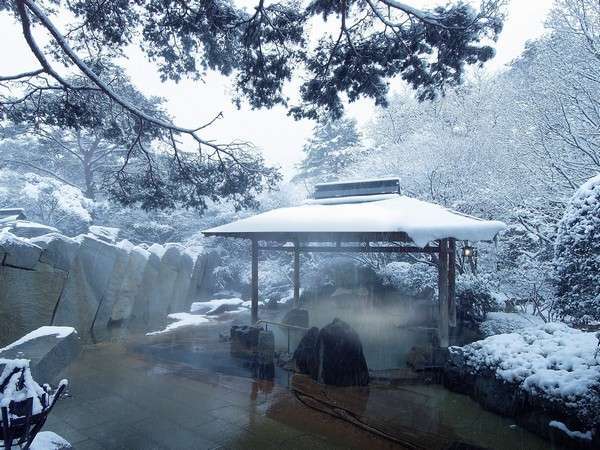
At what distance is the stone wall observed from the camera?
Answer: 670 cm

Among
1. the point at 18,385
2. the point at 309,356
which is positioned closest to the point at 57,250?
the point at 309,356

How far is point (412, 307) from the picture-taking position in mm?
13406

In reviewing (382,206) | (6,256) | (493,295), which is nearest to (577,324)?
(493,295)

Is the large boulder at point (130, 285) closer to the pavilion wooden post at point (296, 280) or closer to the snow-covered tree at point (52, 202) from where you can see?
the pavilion wooden post at point (296, 280)

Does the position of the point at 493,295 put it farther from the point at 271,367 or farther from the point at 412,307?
the point at 271,367

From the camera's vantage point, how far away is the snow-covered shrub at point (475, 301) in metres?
11.2

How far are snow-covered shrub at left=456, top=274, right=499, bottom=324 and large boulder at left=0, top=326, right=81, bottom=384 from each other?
10.1m

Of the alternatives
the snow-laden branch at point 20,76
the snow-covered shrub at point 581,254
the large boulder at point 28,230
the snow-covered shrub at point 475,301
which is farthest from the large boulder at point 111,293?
the snow-covered shrub at point 475,301

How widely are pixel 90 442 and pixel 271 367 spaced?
3352 mm

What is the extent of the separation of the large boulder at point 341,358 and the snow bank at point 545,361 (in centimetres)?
167

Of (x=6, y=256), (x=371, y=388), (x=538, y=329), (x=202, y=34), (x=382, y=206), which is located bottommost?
(x=371, y=388)

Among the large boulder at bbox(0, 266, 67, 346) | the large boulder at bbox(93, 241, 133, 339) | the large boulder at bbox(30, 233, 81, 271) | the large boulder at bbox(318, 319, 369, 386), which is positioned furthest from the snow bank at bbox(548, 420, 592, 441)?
the large boulder at bbox(93, 241, 133, 339)

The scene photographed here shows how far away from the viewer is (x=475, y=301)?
1131 centimetres

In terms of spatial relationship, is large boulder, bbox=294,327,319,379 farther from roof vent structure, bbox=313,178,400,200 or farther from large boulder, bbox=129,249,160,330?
large boulder, bbox=129,249,160,330
